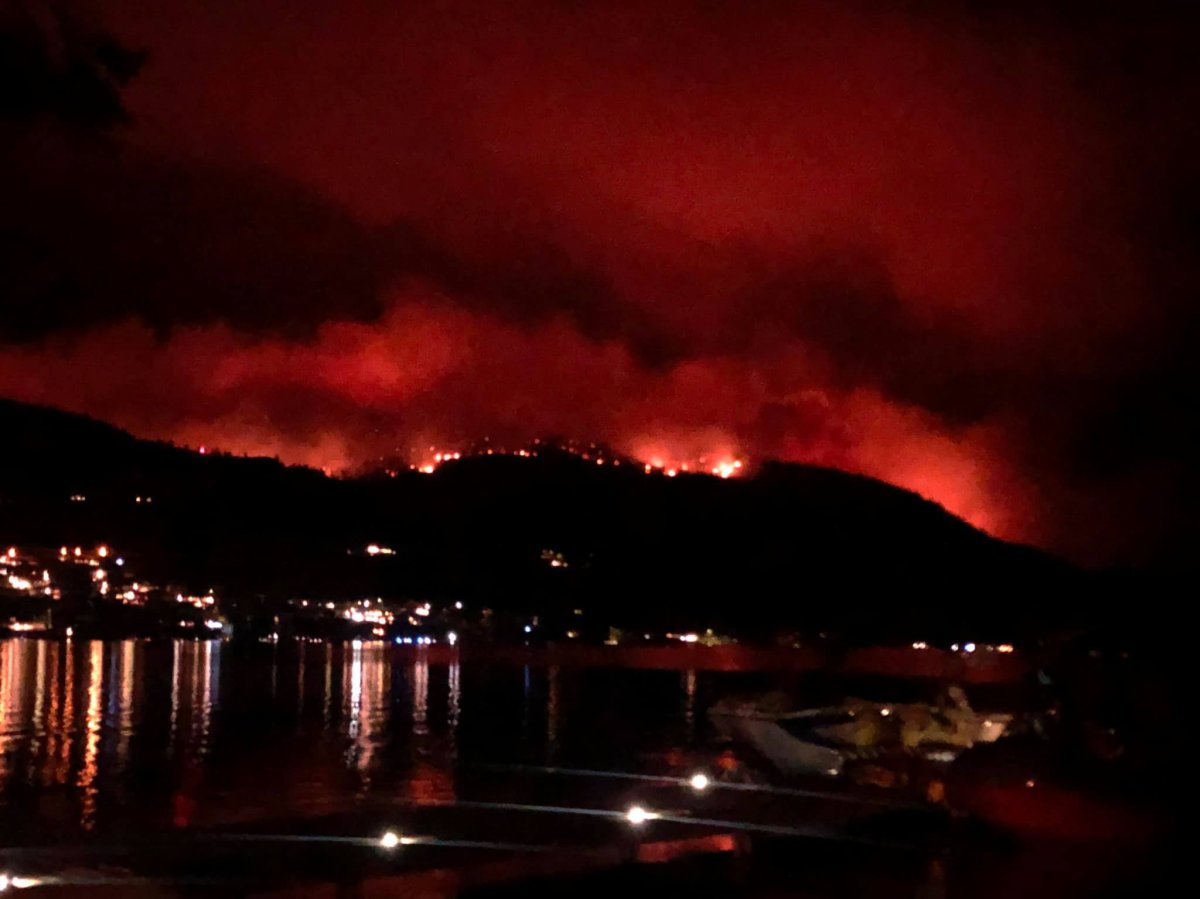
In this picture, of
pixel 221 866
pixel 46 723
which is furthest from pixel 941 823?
pixel 46 723

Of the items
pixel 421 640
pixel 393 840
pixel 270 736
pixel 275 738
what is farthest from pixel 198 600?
pixel 393 840

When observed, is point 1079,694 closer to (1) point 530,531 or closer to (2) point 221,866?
(2) point 221,866

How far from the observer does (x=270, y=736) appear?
27.6 meters

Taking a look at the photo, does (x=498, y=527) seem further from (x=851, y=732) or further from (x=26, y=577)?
(x=851, y=732)

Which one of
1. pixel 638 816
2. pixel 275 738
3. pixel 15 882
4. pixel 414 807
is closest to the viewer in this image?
pixel 15 882

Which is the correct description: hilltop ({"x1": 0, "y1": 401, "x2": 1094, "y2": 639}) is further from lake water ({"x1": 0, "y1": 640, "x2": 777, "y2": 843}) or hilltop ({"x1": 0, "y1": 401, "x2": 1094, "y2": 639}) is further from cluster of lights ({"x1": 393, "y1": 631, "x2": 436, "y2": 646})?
lake water ({"x1": 0, "y1": 640, "x2": 777, "y2": 843})

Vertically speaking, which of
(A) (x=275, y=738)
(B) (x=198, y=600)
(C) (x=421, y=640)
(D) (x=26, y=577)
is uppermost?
(D) (x=26, y=577)

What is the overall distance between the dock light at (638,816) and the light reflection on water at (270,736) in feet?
9.02

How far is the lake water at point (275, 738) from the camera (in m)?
16.7

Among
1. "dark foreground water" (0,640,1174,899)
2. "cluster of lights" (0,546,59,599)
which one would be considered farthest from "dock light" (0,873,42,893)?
"cluster of lights" (0,546,59,599)

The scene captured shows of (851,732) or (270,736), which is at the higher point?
(851,732)

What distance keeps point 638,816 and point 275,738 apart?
14841mm

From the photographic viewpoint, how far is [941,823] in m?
12.2

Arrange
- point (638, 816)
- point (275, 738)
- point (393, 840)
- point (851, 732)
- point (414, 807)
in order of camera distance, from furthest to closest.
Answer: point (275, 738), point (851, 732), point (414, 807), point (638, 816), point (393, 840)
